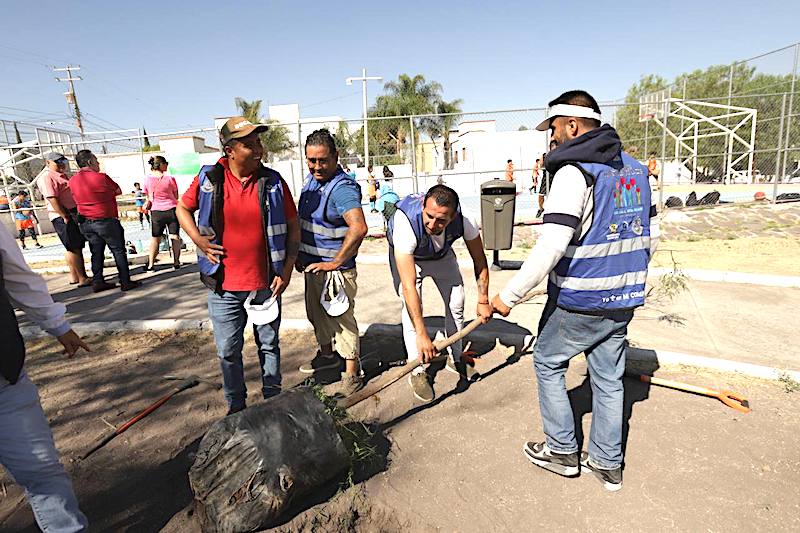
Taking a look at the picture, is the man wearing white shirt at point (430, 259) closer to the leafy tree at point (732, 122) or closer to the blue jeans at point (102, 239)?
the blue jeans at point (102, 239)

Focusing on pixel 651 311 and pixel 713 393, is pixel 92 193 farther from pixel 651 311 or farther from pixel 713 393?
pixel 713 393

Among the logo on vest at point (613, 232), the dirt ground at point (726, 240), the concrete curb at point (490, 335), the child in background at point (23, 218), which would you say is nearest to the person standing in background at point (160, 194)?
the concrete curb at point (490, 335)

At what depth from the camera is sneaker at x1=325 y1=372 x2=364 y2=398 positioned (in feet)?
12.3

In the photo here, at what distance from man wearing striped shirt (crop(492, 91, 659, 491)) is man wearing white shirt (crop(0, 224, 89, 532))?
212 centimetres

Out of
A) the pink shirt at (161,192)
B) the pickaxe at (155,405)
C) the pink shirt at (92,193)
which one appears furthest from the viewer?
the pink shirt at (161,192)

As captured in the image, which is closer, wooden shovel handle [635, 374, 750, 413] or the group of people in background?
the group of people in background

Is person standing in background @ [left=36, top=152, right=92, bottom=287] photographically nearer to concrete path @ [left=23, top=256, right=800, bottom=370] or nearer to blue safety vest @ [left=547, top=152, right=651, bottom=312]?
concrete path @ [left=23, top=256, right=800, bottom=370]

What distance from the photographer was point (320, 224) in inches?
140

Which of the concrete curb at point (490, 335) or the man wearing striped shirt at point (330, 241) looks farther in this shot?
the concrete curb at point (490, 335)

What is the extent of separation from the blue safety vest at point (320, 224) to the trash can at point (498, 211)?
3984 millimetres

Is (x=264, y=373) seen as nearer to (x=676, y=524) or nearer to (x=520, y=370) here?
(x=520, y=370)

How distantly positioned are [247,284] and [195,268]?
234 inches

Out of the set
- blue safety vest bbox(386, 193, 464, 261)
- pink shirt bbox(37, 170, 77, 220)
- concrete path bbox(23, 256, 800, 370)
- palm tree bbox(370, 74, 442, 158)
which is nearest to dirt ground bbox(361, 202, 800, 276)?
concrete path bbox(23, 256, 800, 370)

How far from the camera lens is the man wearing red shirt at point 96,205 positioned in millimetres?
6293
